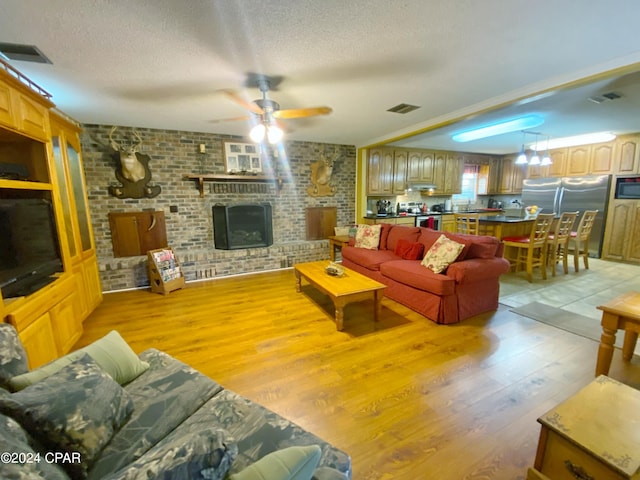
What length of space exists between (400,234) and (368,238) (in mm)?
548

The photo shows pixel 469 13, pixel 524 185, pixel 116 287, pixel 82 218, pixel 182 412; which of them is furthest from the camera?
pixel 524 185

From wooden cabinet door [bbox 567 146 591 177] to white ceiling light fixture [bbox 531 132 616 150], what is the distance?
128 mm

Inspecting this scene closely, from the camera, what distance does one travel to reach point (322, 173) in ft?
18.1

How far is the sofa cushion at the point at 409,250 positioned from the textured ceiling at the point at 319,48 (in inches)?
70.1

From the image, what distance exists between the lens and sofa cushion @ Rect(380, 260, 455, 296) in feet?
9.51

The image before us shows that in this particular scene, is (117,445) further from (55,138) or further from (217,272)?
(217,272)

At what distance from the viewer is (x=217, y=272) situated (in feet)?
15.7

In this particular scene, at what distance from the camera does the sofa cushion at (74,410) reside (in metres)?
0.96

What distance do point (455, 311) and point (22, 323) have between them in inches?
145

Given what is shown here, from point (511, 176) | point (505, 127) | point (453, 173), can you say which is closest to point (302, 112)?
point (505, 127)

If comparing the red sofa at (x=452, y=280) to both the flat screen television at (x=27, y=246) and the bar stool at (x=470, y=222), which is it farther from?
the flat screen television at (x=27, y=246)

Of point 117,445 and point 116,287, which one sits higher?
point 117,445

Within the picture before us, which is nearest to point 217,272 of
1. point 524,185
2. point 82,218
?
point 82,218

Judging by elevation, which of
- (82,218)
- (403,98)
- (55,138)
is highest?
(403,98)
